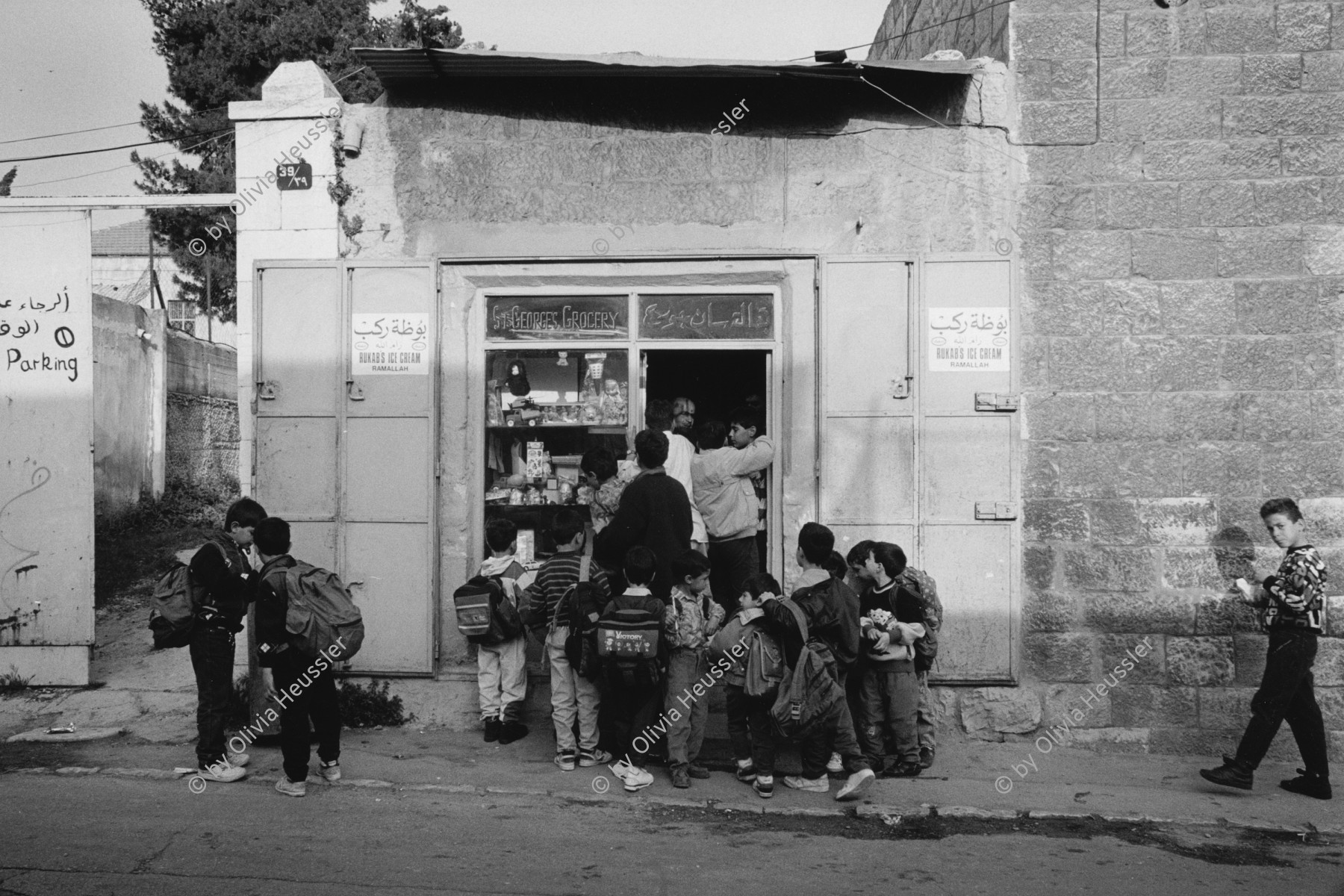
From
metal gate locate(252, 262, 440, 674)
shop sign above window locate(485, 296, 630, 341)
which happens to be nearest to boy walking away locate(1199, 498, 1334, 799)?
shop sign above window locate(485, 296, 630, 341)

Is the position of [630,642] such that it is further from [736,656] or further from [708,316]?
[708,316]

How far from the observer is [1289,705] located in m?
5.79

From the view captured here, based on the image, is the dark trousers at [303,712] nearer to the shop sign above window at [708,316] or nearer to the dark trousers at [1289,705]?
the shop sign above window at [708,316]

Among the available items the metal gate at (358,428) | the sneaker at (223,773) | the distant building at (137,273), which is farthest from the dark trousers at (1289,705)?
the distant building at (137,273)

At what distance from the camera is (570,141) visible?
6.98 meters

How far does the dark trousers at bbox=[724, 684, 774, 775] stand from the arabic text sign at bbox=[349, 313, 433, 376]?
2.98 meters

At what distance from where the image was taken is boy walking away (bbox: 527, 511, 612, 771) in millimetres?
6086

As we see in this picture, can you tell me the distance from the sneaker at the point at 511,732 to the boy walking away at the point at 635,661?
81 cm

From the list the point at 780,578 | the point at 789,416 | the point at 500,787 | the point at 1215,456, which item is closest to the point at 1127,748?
the point at 1215,456

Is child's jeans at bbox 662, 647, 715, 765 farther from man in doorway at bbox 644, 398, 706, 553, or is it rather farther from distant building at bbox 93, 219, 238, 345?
distant building at bbox 93, 219, 238, 345

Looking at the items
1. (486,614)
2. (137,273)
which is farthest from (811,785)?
(137,273)

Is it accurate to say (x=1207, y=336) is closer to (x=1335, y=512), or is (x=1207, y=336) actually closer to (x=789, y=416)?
A: (x=1335, y=512)

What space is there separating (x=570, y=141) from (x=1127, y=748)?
5.34 metres

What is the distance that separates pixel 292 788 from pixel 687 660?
7.28 ft
